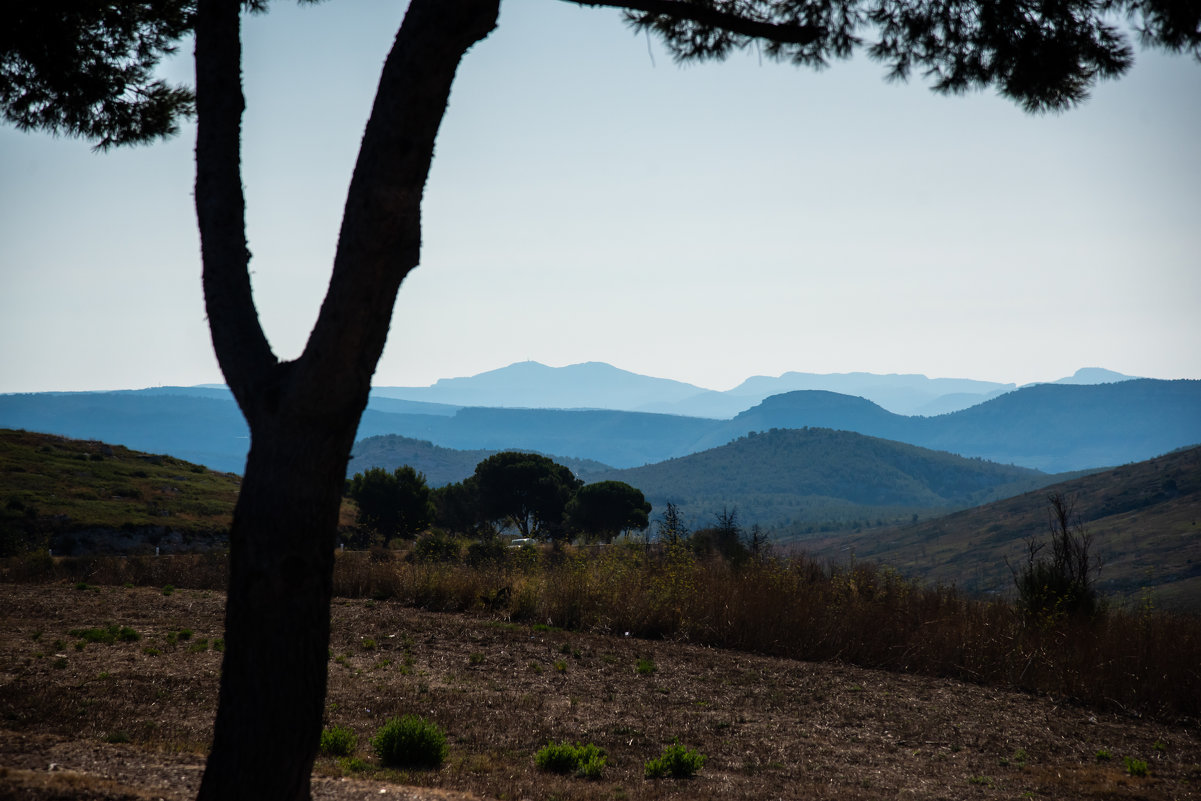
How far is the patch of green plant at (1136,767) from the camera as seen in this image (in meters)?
5.06

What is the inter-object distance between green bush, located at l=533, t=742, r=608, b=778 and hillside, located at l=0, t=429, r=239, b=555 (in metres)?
20.6

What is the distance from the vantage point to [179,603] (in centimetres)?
1003

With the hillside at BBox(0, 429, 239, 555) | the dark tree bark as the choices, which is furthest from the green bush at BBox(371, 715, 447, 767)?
the hillside at BBox(0, 429, 239, 555)

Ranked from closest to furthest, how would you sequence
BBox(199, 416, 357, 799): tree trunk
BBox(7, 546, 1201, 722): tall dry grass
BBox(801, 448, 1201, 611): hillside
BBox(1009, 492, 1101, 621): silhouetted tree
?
1. BBox(199, 416, 357, 799): tree trunk
2. BBox(7, 546, 1201, 722): tall dry grass
3. BBox(1009, 492, 1101, 621): silhouetted tree
4. BBox(801, 448, 1201, 611): hillside

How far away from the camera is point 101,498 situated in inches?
1247

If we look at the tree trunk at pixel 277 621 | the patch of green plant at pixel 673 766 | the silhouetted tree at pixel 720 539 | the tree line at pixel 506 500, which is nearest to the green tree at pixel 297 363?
the tree trunk at pixel 277 621

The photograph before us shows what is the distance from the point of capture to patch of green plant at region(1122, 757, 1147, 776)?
199 inches

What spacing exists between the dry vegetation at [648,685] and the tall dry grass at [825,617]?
0.03 meters

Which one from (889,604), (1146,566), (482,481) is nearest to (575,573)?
(889,604)

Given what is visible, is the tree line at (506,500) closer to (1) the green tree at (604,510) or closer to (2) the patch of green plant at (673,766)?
(1) the green tree at (604,510)

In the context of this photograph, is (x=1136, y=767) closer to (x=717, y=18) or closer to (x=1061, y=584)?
(x=1061, y=584)

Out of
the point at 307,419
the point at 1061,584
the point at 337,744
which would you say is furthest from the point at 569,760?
the point at 1061,584

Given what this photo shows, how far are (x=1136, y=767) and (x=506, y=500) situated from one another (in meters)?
33.2

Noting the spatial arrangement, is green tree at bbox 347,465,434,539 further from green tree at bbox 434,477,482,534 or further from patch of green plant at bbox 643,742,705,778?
patch of green plant at bbox 643,742,705,778
